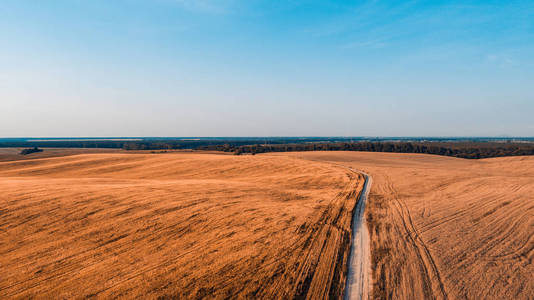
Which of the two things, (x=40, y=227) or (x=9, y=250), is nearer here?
(x=9, y=250)

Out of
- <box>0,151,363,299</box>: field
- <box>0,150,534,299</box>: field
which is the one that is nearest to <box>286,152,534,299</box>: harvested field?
<box>0,150,534,299</box>: field

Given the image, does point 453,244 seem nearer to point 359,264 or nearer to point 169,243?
point 359,264

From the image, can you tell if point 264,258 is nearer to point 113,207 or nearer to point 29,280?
point 29,280


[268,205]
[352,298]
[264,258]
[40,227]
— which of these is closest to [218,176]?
[268,205]

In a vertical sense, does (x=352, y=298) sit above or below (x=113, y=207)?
below

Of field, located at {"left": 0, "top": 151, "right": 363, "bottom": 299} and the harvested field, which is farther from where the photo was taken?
the harvested field

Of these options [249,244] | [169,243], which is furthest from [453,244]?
[169,243]

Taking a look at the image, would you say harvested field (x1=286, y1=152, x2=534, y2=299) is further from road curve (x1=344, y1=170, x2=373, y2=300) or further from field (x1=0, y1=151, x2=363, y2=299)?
field (x1=0, y1=151, x2=363, y2=299)
